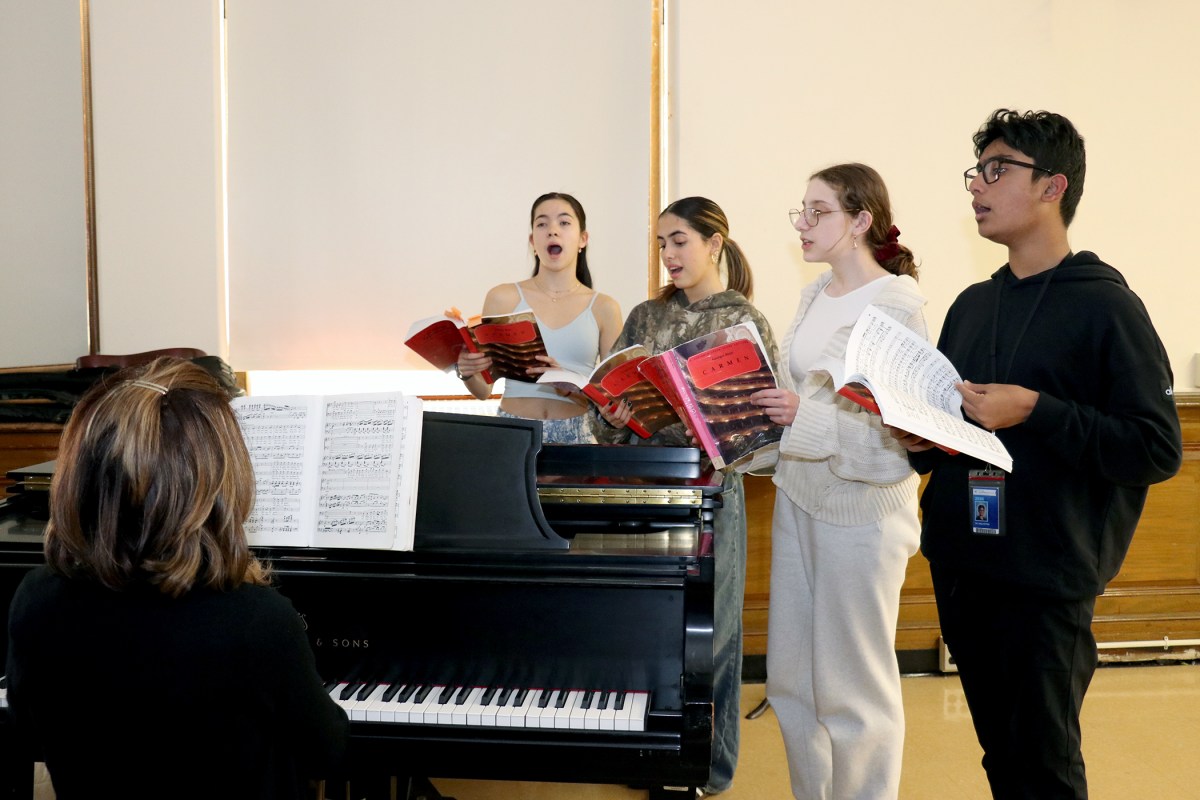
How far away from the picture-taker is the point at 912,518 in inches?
85.1

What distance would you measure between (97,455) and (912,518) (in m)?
1.63

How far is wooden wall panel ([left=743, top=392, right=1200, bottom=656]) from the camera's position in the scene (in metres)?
3.80

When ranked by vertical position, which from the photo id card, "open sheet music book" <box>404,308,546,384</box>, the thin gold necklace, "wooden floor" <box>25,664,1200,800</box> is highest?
the thin gold necklace

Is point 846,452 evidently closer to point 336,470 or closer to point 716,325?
point 716,325

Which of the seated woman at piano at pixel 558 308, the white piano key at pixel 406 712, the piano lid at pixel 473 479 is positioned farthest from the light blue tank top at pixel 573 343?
the white piano key at pixel 406 712

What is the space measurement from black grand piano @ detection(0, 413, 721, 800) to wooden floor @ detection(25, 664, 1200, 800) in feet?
3.70

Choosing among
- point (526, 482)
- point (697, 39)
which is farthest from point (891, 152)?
point (526, 482)

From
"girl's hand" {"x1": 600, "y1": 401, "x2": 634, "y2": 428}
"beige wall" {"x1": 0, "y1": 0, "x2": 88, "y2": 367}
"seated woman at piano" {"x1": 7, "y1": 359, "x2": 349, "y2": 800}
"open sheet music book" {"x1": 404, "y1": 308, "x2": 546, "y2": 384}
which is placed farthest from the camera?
"beige wall" {"x1": 0, "y1": 0, "x2": 88, "y2": 367}

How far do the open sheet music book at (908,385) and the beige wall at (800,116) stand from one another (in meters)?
2.30

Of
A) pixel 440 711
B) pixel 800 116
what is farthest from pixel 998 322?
pixel 800 116

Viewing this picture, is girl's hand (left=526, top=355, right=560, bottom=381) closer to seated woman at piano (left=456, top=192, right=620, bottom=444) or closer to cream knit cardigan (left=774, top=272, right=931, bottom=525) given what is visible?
seated woman at piano (left=456, top=192, right=620, bottom=444)

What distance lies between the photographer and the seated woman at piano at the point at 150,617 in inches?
45.8

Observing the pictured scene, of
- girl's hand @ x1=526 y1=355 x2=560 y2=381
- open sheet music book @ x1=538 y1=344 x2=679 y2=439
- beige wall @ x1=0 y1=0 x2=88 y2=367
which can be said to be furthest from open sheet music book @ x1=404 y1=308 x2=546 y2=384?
beige wall @ x1=0 y1=0 x2=88 y2=367

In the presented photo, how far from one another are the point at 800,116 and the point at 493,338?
197cm
